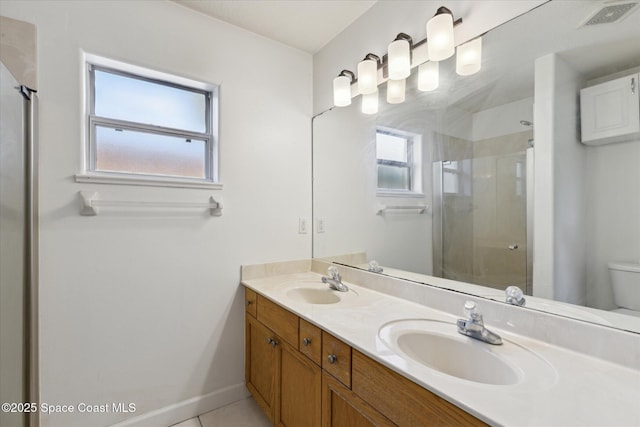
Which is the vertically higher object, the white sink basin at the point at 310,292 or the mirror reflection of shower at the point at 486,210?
the mirror reflection of shower at the point at 486,210

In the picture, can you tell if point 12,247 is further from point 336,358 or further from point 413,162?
point 413,162

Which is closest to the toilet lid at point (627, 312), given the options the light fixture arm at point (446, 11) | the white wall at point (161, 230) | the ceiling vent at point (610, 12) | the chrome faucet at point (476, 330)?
the chrome faucet at point (476, 330)

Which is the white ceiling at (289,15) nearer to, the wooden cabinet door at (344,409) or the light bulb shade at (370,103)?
the light bulb shade at (370,103)

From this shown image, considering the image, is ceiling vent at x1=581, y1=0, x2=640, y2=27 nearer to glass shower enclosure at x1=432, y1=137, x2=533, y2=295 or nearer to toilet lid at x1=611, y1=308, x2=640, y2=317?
glass shower enclosure at x1=432, y1=137, x2=533, y2=295

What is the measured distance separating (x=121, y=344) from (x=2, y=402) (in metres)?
0.47

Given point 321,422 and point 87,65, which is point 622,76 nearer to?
point 321,422

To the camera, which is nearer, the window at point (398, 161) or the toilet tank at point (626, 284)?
the toilet tank at point (626, 284)

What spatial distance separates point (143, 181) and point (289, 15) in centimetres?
130

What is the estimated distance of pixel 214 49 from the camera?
178 cm

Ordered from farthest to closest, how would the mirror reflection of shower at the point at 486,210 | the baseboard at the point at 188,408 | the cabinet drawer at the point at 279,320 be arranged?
the baseboard at the point at 188,408, the cabinet drawer at the point at 279,320, the mirror reflection of shower at the point at 486,210

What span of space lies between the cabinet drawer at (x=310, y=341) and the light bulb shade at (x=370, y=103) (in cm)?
131

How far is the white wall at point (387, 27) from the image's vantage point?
46.9 inches

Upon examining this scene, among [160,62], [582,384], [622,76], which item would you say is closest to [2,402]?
[160,62]

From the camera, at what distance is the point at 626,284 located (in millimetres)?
903
